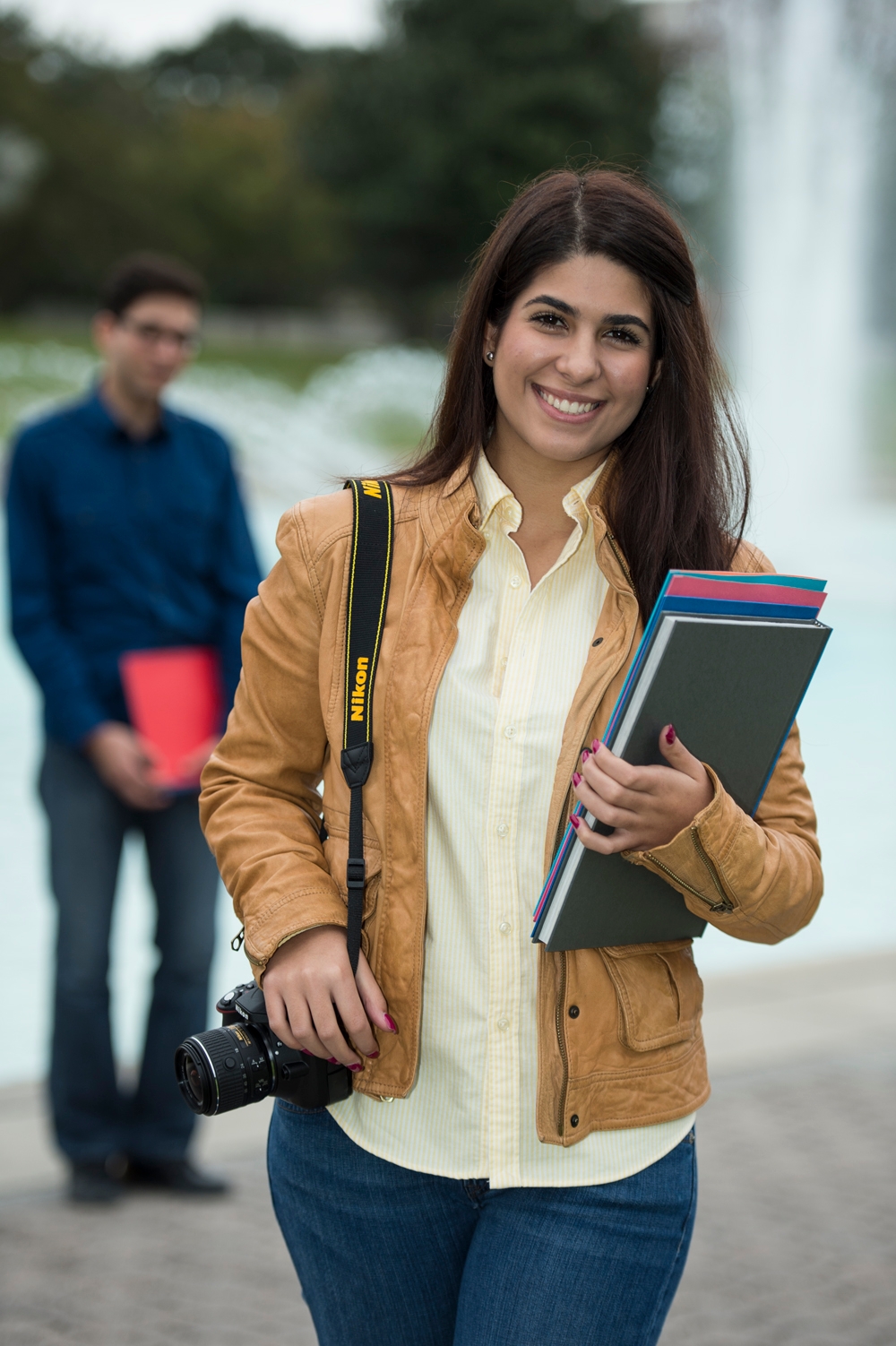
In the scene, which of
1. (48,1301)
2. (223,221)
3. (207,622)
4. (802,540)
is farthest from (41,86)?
(48,1301)

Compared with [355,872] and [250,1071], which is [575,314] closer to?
[355,872]

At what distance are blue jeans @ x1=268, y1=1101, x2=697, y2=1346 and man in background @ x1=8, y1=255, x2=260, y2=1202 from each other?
2.09m

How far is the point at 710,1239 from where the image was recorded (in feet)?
12.7

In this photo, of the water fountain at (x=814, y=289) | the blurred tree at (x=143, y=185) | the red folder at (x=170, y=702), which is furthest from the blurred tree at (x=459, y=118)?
the red folder at (x=170, y=702)

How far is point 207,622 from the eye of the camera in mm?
4102

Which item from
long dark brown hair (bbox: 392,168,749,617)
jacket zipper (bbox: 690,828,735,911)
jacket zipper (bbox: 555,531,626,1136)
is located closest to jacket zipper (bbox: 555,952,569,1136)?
jacket zipper (bbox: 555,531,626,1136)

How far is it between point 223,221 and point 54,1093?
2157 centimetres

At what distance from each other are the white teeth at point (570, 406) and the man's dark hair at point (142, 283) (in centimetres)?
251

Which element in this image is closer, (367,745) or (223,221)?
(367,745)

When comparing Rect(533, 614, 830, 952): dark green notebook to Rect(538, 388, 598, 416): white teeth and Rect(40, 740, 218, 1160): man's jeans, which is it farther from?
Rect(40, 740, 218, 1160): man's jeans

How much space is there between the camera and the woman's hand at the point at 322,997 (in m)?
1.76

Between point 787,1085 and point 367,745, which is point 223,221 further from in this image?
point 367,745

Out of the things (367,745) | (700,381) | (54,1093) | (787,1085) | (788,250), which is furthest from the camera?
(788,250)

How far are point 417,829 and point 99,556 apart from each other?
2386 millimetres
